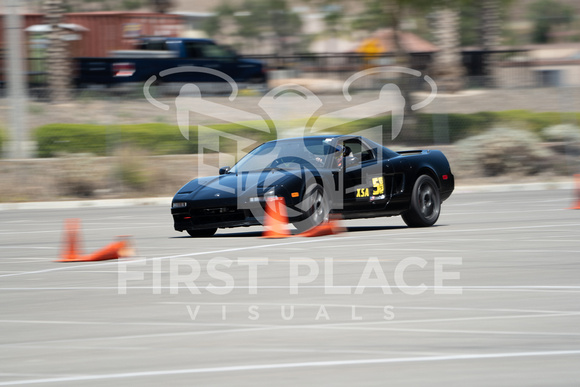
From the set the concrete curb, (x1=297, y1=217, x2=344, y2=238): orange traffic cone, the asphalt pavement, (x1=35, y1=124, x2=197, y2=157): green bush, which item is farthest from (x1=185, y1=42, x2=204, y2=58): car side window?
(x1=297, y1=217, x2=344, y2=238): orange traffic cone

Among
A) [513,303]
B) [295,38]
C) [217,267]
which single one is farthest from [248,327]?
[295,38]

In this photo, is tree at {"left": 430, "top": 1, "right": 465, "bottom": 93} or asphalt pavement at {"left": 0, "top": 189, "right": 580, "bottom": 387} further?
tree at {"left": 430, "top": 1, "right": 465, "bottom": 93}

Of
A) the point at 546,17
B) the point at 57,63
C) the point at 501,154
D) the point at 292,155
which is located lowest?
the point at 501,154

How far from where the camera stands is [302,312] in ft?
20.6

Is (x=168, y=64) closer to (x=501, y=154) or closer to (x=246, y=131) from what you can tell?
(x=246, y=131)

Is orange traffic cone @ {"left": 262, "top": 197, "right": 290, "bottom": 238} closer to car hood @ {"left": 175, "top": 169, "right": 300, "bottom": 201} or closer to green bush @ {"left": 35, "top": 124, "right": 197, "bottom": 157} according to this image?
car hood @ {"left": 175, "top": 169, "right": 300, "bottom": 201}

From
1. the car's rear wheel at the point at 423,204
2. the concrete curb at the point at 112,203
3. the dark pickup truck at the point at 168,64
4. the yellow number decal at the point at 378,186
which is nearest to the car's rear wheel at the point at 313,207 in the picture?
the yellow number decal at the point at 378,186

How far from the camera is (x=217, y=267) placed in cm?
845

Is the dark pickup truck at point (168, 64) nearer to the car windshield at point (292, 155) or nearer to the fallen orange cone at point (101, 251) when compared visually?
the car windshield at point (292, 155)

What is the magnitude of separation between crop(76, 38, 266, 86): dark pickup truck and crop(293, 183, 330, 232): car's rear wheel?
63.0ft

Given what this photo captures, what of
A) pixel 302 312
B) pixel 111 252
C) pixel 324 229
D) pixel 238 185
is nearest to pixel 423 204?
pixel 324 229

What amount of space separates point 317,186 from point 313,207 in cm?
27

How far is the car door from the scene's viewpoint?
11211 millimetres

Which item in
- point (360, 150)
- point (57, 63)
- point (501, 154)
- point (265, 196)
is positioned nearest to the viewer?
point (265, 196)
